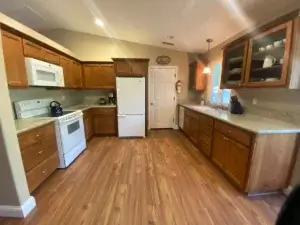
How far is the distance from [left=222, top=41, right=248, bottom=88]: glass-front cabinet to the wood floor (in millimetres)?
1542

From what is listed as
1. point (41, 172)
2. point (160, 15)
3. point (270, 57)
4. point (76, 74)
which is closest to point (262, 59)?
point (270, 57)

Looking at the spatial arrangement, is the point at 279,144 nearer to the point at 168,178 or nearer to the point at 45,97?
the point at 168,178

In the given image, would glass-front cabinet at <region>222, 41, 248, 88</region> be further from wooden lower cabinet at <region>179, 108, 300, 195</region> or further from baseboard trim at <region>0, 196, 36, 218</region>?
baseboard trim at <region>0, 196, 36, 218</region>

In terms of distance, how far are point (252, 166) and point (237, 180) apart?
1.15 ft

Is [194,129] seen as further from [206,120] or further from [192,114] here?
[206,120]

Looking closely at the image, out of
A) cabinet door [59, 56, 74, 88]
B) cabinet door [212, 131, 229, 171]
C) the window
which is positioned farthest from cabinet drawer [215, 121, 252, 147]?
cabinet door [59, 56, 74, 88]

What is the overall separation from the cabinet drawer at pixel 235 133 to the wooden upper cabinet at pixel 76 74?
3481 millimetres

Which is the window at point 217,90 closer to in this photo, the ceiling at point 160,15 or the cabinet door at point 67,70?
the ceiling at point 160,15

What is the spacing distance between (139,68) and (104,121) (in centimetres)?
174

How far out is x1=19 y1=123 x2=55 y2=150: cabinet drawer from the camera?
1.95m

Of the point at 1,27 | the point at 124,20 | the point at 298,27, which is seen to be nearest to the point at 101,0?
the point at 124,20

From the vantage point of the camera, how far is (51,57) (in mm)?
3111

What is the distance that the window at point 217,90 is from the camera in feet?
12.6

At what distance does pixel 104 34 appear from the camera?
4621 millimetres
